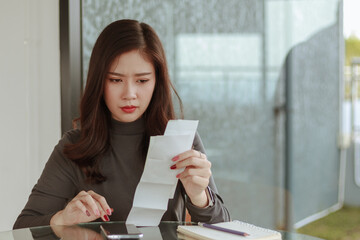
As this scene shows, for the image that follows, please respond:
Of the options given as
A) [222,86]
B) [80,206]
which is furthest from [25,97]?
[80,206]

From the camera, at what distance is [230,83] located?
264 cm

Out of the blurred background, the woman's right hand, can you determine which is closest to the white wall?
the blurred background

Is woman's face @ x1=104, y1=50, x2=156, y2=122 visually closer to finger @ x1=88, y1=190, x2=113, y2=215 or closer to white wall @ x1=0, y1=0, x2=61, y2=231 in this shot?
finger @ x1=88, y1=190, x2=113, y2=215

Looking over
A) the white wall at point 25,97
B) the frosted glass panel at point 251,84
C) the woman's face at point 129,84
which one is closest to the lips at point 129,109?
the woman's face at point 129,84

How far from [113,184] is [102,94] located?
0.31 m

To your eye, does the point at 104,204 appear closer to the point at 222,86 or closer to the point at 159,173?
the point at 159,173

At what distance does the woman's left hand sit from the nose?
325 mm

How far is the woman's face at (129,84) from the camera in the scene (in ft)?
5.68

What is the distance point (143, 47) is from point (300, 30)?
41.7 inches

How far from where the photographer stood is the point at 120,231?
1.45 meters

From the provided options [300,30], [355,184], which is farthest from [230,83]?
[355,184]

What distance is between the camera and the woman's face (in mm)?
1732

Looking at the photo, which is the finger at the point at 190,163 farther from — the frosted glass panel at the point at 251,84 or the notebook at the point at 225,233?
the frosted glass panel at the point at 251,84

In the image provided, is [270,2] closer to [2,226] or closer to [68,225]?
[68,225]
